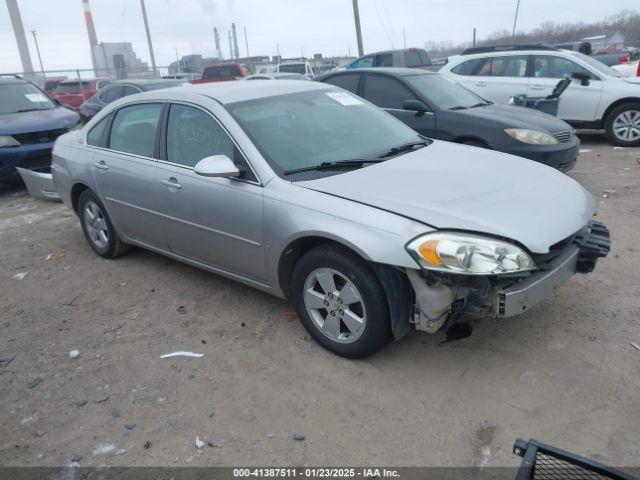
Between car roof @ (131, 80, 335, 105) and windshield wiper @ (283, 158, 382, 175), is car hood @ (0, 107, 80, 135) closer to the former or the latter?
car roof @ (131, 80, 335, 105)

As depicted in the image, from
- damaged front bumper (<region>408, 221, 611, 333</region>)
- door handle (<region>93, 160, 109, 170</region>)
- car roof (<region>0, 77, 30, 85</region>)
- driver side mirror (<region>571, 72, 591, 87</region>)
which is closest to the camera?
damaged front bumper (<region>408, 221, 611, 333</region>)

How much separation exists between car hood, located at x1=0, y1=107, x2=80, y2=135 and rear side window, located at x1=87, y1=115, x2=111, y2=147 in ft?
12.4

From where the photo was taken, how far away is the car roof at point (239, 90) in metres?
3.93

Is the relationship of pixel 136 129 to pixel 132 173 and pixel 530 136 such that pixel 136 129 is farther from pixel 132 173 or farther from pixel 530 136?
pixel 530 136

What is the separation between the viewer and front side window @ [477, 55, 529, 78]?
9.46 metres

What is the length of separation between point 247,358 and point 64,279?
2.43 m

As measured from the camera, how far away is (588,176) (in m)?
7.21

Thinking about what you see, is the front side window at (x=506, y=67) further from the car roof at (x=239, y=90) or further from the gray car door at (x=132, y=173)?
the gray car door at (x=132, y=173)

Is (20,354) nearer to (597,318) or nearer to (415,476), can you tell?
(415,476)

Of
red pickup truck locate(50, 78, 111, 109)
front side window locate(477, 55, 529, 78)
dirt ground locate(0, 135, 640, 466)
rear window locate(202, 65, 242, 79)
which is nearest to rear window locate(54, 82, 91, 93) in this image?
red pickup truck locate(50, 78, 111, 109)

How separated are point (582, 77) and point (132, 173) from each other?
7.80 metres

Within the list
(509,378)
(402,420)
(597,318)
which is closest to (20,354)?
(402,420)

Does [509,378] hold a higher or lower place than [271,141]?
lower

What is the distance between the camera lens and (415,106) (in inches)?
255
